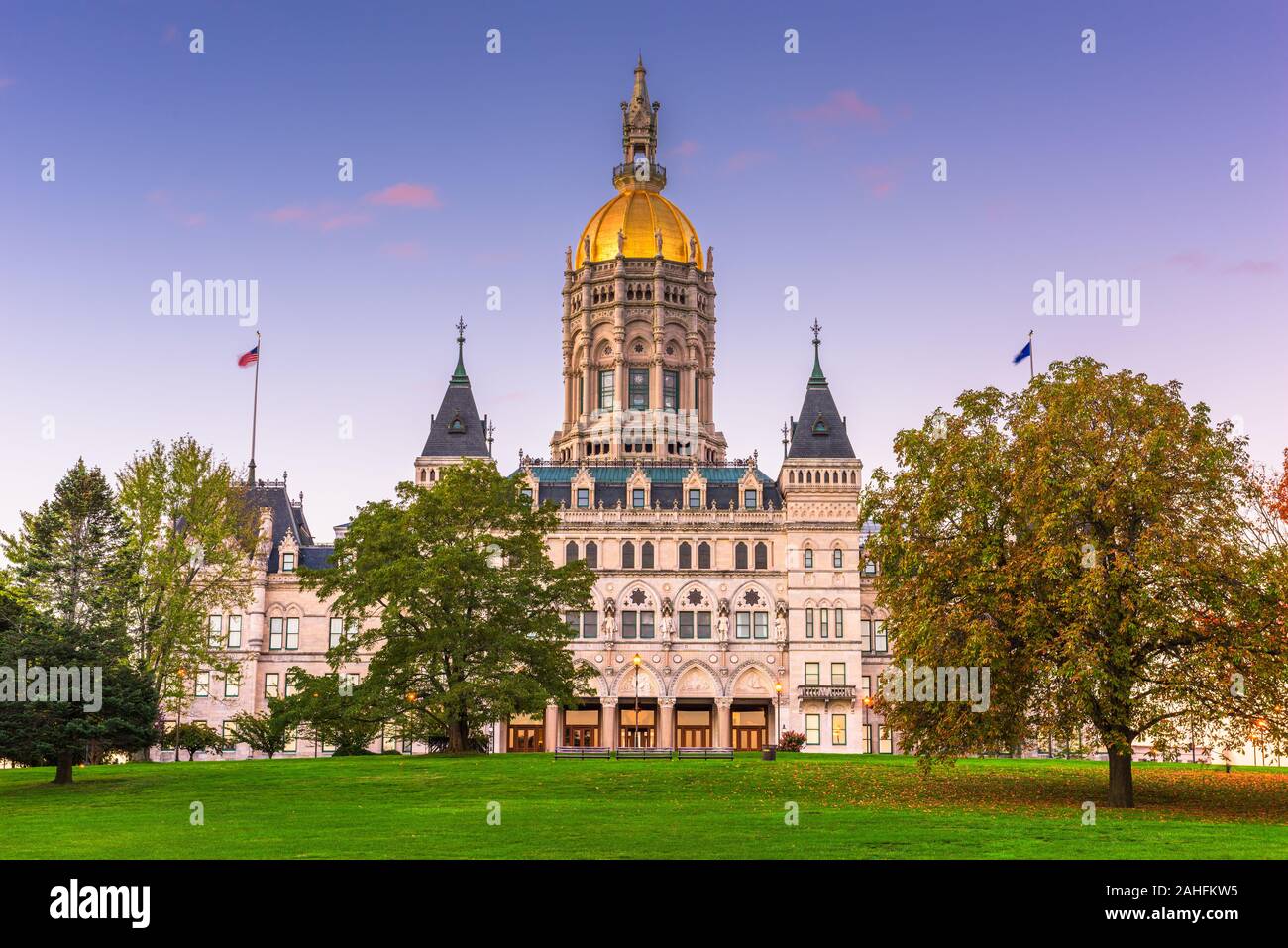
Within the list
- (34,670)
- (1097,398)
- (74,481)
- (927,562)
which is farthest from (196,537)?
(1097,398)

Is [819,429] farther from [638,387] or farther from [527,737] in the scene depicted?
[527,737]

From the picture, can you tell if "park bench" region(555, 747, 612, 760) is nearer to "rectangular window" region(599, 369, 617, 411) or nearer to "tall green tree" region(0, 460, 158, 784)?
"tall green tree" region(0, 460, 158, 784)

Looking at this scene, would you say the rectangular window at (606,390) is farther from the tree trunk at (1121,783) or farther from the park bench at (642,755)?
the tree trunk at (1121,783)

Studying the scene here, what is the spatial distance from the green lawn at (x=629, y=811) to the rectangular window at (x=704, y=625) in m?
38.8

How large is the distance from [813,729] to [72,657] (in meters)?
56.8

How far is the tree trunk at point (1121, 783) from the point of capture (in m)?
38.7

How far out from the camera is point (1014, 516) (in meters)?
39.6

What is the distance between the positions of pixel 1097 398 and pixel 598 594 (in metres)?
58.5

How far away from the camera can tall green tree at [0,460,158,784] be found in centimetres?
4572

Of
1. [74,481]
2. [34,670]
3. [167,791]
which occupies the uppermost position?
[74,481]

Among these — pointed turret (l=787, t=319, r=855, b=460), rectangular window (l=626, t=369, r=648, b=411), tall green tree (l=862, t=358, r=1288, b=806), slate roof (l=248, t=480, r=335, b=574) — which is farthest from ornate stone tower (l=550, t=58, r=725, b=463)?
tall green tree (l=862, t=358, r=1288, b=806)

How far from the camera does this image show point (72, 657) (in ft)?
155
